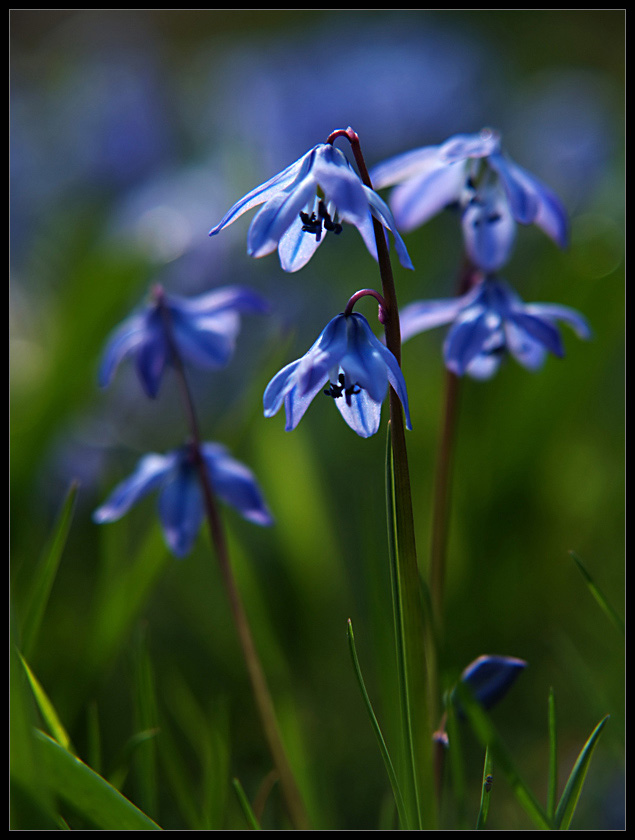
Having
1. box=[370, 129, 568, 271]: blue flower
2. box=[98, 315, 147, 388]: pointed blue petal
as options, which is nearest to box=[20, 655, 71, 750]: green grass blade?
box=[98, 315, 147, 388]: pointed blue petal

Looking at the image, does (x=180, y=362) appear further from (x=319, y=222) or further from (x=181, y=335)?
(x=319, y=222)

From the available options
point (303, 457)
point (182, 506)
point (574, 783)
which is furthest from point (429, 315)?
point (303, 457)

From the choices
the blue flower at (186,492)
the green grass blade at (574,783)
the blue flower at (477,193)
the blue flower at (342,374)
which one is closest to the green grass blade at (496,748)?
the green grass blade at (574,783)

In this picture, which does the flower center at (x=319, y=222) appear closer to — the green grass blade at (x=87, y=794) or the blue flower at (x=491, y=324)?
the blue flower at (x=491, y=324)

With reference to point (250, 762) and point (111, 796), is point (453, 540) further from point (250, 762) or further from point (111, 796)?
point (111, 796)

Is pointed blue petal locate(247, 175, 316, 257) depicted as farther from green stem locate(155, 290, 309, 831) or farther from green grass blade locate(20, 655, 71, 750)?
green grass blade locate(20, 655, 71, 750)
